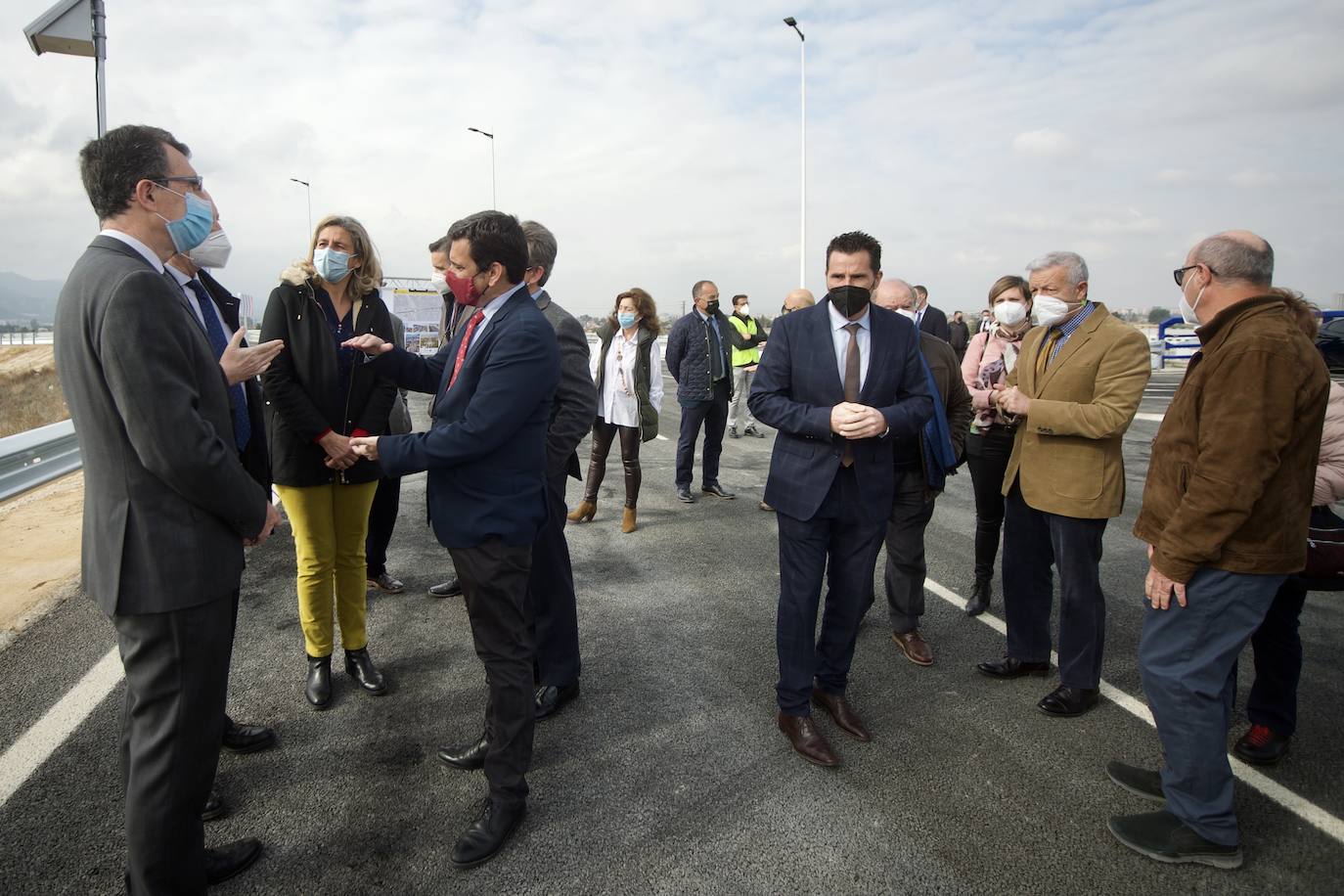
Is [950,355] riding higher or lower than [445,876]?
higher

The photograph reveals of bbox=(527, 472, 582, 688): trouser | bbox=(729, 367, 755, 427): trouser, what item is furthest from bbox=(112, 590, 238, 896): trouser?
bbox=(729, 367, 755, 427): trouser

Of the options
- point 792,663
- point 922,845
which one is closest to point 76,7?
point 792,663

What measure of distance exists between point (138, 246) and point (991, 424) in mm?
3991

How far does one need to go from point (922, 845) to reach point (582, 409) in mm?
2271

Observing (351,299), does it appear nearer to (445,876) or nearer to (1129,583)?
(445,876)

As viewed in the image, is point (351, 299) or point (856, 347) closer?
point (856, 347)

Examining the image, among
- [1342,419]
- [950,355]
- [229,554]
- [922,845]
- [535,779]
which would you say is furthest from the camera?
[950,355]

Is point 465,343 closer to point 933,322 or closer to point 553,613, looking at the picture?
point 553,613

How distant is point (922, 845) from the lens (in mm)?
2473

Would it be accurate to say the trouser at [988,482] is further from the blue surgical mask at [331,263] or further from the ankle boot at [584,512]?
the blue surgical mask at [331,263]

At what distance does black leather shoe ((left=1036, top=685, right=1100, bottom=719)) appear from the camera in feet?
10.9

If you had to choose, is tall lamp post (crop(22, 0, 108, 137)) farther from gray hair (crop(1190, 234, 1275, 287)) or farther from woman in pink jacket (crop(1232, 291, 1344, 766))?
woman in pink jacket (crop(1232, 291, 1344, 766))

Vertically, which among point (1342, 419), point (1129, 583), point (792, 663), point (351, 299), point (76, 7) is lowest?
point (1129, 583)

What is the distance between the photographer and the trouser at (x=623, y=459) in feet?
21.1
